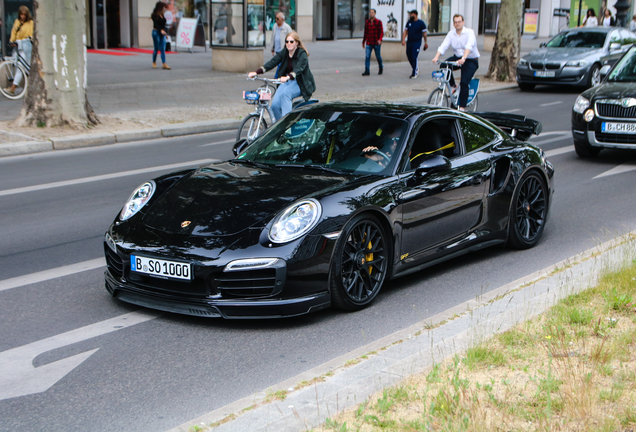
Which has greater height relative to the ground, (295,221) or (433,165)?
(433,165)

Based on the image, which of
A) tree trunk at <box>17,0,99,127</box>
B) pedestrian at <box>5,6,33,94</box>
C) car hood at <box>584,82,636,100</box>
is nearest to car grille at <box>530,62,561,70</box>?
car hood at <box>584,82,636,100</box>

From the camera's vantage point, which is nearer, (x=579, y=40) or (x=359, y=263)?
(x=359, y=263)

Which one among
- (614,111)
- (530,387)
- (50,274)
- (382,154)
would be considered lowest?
(50,274)

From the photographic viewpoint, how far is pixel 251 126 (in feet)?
41.1

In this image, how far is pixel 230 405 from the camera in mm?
3969

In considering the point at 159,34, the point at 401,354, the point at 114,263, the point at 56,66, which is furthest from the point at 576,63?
the point at 401,354

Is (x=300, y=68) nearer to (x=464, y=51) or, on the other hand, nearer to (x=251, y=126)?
(x=251, y=126)

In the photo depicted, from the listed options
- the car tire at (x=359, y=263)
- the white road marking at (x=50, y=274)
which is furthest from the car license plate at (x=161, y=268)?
the white road marking at (x=50, y=274)

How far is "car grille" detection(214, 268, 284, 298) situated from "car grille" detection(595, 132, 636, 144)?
8.09 meters

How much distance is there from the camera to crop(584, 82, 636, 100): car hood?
11505 mm

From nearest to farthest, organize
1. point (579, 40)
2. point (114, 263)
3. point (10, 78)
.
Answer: point (114, 263), point (10, 78), point (579, 40)

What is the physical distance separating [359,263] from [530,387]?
71.0 inches

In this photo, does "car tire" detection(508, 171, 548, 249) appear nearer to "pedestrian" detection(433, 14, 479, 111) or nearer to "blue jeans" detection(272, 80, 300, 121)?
"blue jeans" detection(272, 80, 300, 121)

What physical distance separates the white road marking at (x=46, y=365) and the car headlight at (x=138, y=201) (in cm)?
74
